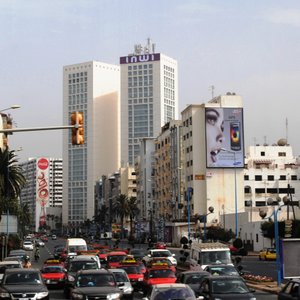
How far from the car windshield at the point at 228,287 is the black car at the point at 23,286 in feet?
21.9

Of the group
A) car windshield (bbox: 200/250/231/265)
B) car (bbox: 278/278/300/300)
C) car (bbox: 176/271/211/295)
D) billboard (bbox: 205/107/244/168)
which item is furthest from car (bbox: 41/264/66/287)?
billboard (bbox: 205/107/244/168)

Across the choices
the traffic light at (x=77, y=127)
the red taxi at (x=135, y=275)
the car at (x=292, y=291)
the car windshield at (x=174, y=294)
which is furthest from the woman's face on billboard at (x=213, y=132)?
the car windshield at (x=174, y=294)

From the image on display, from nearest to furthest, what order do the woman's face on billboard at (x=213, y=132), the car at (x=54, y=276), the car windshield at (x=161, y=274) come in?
the car windshield at (x=161, y=274)
the car at (x=54, y=276)
the woman's face on billboard at (x=213, y=132)

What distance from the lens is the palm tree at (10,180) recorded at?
89000mm

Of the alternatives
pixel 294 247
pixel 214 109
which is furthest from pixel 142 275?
pixel 214 109

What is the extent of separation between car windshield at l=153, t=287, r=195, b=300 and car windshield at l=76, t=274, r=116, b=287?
20.1 ft

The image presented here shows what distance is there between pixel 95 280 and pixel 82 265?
9.17 metres

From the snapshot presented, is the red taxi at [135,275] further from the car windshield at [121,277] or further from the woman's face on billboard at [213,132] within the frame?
the woman's face on billboard at [213,132]

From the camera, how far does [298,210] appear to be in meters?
99.2

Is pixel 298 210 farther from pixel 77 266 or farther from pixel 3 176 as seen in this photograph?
pixel 77 266

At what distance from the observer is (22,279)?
1062 inches

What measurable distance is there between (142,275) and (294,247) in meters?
9.12

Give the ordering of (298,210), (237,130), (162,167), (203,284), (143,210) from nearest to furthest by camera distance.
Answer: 1. (203,284)
2. (298,210)
3. (237,130)
4. (162,167)
5. (143,210)

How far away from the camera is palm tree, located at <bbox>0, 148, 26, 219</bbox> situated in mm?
89000
